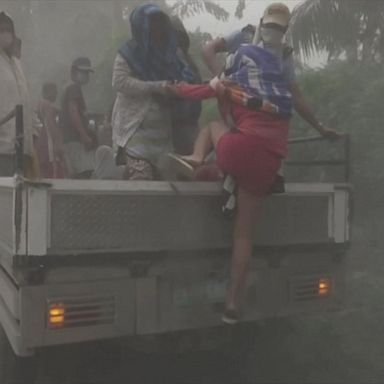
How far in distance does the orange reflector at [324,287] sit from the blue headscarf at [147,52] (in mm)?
1616

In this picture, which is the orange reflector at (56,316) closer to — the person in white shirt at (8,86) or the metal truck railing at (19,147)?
the metal truck railing at (19,147)

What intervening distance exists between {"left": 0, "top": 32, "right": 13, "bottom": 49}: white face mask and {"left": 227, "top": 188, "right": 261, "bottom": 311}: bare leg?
8.60ft

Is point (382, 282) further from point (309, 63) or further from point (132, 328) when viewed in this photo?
point (309, 63)

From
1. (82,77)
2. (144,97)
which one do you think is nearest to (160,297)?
(144,97)

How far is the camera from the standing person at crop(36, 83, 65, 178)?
22.6ft

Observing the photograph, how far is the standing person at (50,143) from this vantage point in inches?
271

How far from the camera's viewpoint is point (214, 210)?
407 centimetres

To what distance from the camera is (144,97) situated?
4645mm

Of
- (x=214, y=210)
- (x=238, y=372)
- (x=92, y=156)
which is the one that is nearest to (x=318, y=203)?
(x=214, y=210)

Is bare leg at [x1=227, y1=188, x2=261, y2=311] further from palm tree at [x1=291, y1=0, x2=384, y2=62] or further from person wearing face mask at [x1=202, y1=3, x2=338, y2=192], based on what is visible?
palm tree at [x1=291, y1=0, x2=384, y2=62]

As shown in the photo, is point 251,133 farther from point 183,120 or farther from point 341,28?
point 341,28

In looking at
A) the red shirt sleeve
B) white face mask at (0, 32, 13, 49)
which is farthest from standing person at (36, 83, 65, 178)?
the red shirt sleeve

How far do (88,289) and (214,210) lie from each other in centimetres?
82

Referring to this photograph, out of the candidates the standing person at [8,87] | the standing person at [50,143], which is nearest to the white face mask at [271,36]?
the standing person at [8,87]
